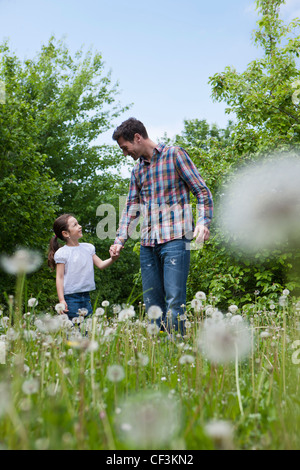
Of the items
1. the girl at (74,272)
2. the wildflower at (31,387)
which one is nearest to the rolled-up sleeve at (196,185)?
the girl at (74,272)

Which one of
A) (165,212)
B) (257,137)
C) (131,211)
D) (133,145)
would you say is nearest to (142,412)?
(165,212)

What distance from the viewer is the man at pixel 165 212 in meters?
3.71

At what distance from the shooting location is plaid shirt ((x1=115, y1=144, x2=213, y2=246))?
379cm

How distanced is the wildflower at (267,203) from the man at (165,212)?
13.4 feet

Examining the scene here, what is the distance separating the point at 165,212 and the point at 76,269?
1356 millimetres

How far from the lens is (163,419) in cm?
93

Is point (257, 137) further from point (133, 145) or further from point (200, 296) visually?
point (200, 296)

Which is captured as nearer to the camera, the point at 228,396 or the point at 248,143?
the point at 228,396

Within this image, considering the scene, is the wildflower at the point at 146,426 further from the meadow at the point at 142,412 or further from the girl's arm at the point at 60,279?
the girl's arm at the point at 60,279

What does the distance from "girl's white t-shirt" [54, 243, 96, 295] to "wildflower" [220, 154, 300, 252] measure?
4.06m

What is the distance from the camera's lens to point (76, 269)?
467 cm
